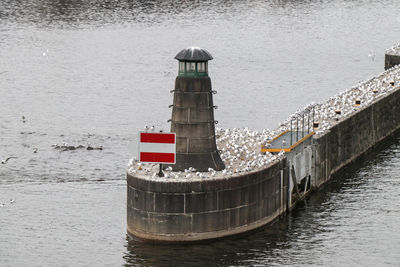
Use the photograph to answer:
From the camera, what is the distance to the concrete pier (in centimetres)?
4494

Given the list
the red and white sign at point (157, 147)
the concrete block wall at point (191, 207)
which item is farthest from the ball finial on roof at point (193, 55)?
the concrete block wall at point (191, 207)

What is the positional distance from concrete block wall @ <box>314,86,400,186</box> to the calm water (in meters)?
0.91

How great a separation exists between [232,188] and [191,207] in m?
2.09

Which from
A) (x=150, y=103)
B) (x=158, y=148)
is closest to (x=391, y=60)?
(x=150, y=103)

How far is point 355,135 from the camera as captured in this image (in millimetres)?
63688

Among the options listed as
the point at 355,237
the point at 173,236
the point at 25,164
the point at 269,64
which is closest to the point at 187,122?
the point at 173,236

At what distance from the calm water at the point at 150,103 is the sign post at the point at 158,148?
0.55 metres

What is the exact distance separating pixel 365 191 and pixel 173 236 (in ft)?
48.6

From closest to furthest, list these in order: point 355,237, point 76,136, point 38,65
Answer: point 355,237
point 76,136
point 38,65

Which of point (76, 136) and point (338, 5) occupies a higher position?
point (338, 5)

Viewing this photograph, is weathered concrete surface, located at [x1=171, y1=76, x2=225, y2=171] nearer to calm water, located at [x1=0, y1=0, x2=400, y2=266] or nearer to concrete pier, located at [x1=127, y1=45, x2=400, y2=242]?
concrete pier, located at [x1=127, y1=45, x2=400, y2=242]

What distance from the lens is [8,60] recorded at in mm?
108250

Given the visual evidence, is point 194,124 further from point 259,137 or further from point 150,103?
point 150,103

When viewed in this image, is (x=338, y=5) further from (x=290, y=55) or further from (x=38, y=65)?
(x=38, y=65)
